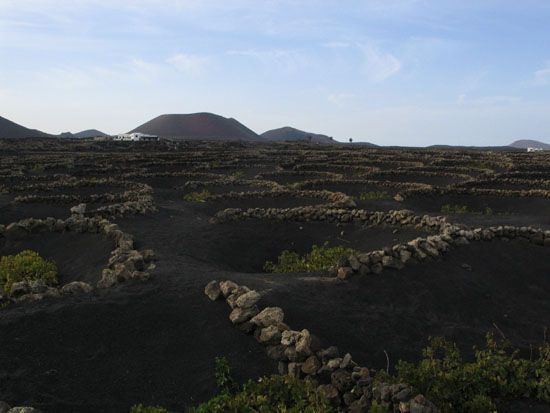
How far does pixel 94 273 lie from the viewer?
1466 cm

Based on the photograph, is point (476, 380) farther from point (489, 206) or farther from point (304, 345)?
point (489, 206)

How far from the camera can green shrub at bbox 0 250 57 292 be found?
1535 cm

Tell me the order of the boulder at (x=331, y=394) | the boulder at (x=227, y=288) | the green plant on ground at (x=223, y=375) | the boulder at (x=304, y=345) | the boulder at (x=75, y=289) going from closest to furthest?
the boulder at (x=331, y=394) < the green plant on ground at (x=223, y=375) < the boulder at (x=304, y=345) < the boulder at (x=227, y=288) < the boulder at (x=75, y=289)

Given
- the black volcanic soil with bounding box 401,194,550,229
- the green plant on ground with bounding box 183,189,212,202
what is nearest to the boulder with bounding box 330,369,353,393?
the black volcanic soil with bounding box 401,194,550,229

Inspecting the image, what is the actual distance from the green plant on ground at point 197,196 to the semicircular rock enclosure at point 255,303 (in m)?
5.00

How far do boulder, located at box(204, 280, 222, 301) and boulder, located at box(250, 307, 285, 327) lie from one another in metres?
1.38

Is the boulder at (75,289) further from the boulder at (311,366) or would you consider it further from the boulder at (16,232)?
the boulder at (16,232)

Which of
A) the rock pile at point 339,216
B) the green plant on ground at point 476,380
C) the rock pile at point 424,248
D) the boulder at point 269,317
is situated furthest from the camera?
the rock pile at point 339,216

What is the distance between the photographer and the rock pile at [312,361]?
7.69 m

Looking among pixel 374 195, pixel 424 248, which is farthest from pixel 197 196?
pixel 424 248

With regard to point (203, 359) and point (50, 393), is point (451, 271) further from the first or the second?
point (50, 393)

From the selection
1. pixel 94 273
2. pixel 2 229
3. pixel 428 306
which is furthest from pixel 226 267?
pixel 2 229

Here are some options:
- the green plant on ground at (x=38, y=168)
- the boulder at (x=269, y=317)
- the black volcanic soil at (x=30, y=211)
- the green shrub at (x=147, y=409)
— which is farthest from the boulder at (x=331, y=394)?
the green plant on ground at (x=38, y=168)

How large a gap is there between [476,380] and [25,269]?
13230 millimetres
